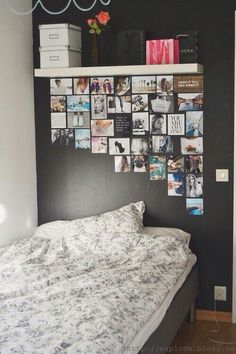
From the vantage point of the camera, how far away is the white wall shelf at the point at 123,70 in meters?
3.92

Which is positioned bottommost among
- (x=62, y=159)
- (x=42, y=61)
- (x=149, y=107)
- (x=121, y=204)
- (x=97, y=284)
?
(x=97, y=284)

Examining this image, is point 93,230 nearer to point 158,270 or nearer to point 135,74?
point 158,270

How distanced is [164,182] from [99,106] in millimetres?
755

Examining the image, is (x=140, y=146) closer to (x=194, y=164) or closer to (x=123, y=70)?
(x=194, y=164)

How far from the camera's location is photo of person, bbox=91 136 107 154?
172 inches

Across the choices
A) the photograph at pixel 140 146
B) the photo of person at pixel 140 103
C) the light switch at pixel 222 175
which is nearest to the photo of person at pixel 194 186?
the light switch at pixel 222 175

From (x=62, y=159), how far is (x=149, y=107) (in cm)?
80

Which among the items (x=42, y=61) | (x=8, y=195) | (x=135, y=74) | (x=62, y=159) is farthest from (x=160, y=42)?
(x=8, y=195)

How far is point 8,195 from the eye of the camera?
4.18 meters

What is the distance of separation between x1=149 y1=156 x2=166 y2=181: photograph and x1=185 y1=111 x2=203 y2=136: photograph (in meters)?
0.28

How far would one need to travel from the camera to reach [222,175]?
4145mm

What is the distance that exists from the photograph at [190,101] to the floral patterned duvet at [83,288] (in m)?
0.96

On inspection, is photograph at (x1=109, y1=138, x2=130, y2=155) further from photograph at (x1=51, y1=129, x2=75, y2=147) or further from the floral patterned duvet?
the floral patterned duvet

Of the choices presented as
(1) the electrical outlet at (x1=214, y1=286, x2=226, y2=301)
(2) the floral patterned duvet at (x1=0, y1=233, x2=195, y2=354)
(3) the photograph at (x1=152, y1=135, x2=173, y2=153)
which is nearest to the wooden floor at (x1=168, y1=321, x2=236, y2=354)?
(1) the electrical outlet at (x1=214, y1=286, x2=226, y2=301)
